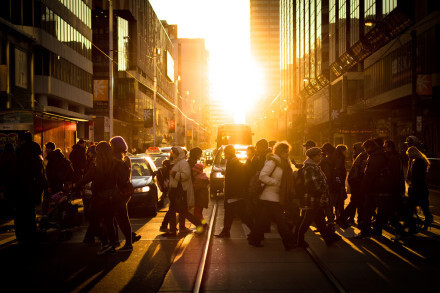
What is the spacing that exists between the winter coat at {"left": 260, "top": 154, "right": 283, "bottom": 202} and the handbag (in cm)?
186

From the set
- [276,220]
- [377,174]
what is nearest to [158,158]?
[276,220]

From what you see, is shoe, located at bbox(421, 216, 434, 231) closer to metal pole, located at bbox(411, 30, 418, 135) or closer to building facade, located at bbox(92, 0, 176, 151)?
metal pole, located at bbox(411, 30, 418, 135)

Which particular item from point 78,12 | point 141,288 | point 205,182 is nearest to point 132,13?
point 78,12

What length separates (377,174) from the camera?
786cm

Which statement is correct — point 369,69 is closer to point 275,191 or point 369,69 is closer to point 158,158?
point 158,158

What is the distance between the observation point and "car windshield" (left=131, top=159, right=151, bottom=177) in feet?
40.9

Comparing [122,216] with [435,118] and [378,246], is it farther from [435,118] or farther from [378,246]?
[435,118]

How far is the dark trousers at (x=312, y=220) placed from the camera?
7320 mm

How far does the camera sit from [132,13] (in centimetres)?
5641

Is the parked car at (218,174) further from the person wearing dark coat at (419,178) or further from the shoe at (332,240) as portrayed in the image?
the shoe at (332,240)

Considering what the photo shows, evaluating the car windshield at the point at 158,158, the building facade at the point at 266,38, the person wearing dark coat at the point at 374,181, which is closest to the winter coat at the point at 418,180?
the person wearing dark coat at the point at 374,181

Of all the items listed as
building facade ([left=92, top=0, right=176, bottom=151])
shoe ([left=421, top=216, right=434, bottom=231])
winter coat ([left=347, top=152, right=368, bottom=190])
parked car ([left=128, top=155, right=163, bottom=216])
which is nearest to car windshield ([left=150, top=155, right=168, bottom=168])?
parked car ([left=128, top=155, right=163, bottom=216])

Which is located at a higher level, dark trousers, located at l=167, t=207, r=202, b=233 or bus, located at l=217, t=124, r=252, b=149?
bus, located at l=217, t=124, r=252, b=149

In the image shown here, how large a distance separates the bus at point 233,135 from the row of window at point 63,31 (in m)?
14.8
